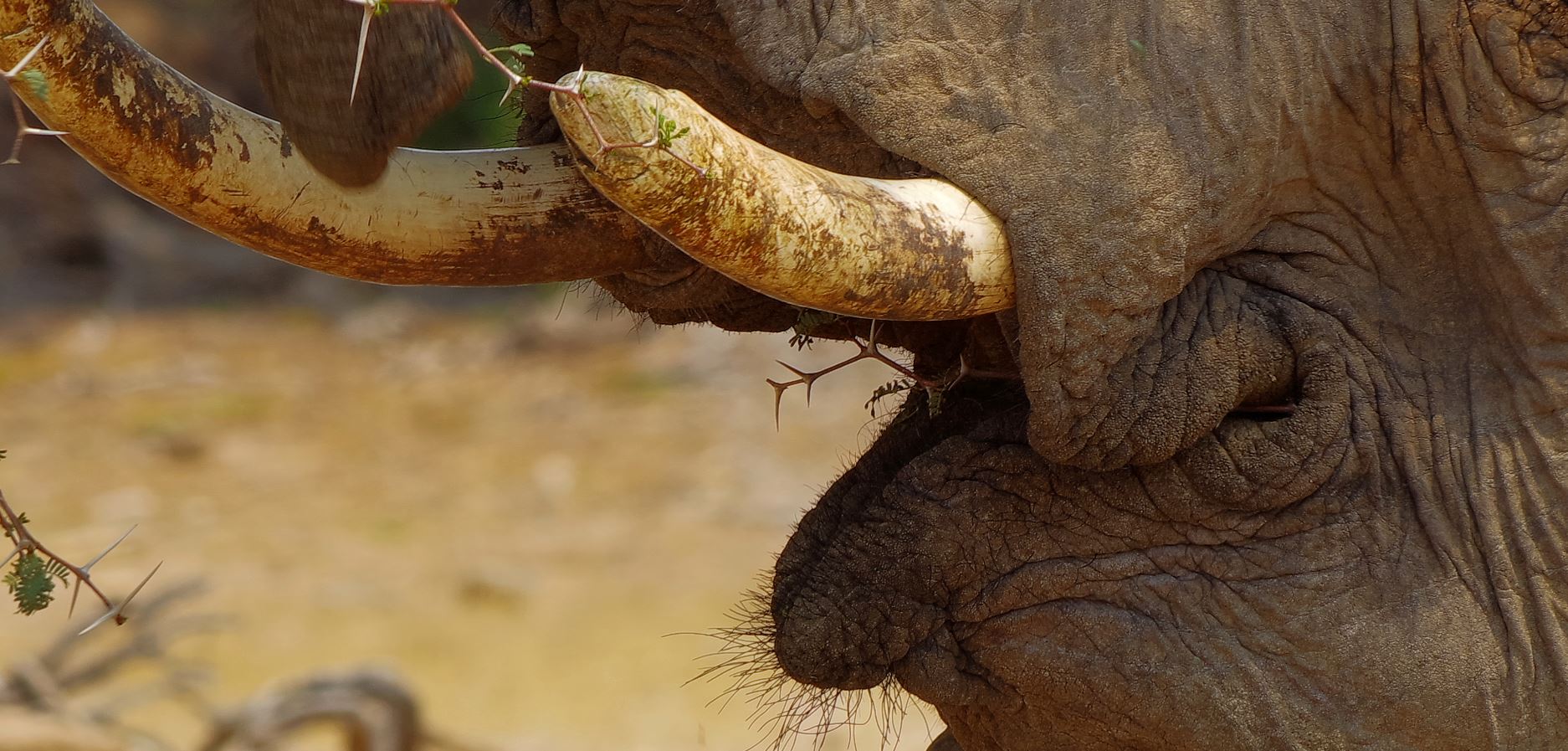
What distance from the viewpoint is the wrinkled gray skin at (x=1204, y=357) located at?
1.84 metres

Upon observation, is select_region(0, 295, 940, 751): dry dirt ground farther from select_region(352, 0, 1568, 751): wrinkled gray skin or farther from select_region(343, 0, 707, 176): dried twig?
select_region(343, 0, 707, 176): dried twig

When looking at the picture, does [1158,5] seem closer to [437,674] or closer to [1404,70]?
[1404,70]

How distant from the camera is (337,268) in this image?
1744 mm

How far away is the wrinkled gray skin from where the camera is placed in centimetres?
184

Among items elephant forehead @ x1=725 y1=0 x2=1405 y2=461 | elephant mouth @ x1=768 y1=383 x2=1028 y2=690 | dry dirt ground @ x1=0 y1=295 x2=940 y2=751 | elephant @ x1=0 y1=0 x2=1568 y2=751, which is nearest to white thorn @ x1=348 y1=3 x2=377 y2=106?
elephant @ x1=0 y1=0 x2=1568 y2=751

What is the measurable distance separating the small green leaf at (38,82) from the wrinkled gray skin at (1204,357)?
1.78 ft

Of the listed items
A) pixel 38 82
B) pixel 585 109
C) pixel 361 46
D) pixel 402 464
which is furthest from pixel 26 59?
pixel 402 464

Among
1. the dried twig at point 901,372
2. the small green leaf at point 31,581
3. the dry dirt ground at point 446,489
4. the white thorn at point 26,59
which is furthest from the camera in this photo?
the dry dirt ground at point 446,489

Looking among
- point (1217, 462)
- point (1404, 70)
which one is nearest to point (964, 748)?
point (1217, 462)

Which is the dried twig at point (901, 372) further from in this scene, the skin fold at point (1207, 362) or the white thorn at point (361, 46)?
the white thorn at point (361, 46)

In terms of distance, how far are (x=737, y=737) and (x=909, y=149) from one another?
14.5ft

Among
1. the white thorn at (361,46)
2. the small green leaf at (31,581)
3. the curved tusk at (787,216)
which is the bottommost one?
the curved tusk at (787,216)

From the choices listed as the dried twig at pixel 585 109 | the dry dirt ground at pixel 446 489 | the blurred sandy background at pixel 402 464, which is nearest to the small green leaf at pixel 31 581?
the dried twig at pixel 585 109

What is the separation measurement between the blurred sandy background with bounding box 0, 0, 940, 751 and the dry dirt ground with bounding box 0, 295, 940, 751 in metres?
0.02
